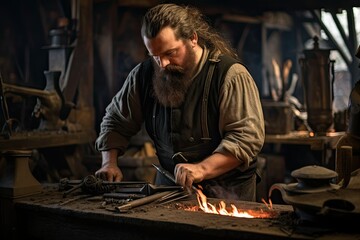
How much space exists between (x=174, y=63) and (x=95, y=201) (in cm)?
116

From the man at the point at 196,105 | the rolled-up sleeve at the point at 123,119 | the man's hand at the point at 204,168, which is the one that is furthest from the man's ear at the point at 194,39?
the man's hand at the point at 204,168

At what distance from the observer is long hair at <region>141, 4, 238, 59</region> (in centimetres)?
375

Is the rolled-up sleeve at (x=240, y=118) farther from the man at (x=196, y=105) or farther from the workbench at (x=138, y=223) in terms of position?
the workbench at (x=138, y=223)

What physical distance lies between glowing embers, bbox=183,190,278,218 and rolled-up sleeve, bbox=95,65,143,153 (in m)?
1.11

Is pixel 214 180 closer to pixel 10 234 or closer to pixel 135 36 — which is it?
pixel 10 234

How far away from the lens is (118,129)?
427cm

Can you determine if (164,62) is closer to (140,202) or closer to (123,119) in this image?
(123,119)

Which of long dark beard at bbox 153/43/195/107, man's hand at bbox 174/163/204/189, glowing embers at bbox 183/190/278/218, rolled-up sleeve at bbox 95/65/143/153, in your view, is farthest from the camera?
rolled-up sleeve at bbox 95/65/143/153

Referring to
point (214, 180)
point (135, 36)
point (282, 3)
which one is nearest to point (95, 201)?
point (214, 180)

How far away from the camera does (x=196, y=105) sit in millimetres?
3898

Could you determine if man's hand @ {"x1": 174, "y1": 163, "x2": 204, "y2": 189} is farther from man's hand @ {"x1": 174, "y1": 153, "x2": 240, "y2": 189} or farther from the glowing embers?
the glowing embers

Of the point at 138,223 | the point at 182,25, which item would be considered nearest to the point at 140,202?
the point at 138,223

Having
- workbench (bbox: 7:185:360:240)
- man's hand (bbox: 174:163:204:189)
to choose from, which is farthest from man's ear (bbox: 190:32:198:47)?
workbench (bbox: 7:185:360:240)

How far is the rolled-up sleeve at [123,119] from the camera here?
4227 mm
